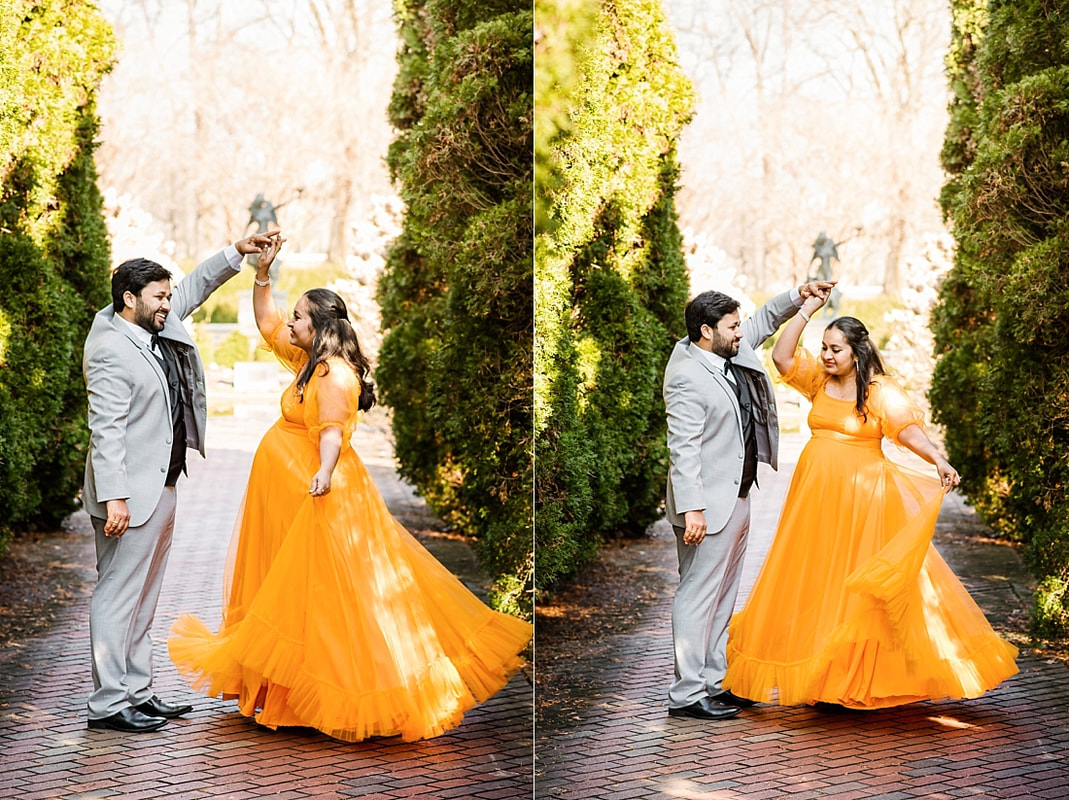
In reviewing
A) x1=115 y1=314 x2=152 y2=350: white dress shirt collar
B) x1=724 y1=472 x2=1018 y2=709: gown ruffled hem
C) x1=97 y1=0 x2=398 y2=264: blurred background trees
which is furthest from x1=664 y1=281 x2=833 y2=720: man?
x1=115 y1=314 x2=152 y2=350: white dress shirt collar

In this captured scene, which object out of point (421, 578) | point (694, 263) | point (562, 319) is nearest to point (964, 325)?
point (694, 263)

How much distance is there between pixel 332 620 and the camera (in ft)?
15.4

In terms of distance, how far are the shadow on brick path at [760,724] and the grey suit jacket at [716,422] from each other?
14 centimetres

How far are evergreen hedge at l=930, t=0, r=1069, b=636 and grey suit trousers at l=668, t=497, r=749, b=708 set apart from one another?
1040 millimetres

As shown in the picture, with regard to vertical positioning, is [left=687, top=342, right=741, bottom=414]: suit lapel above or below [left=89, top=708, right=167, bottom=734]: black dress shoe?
above

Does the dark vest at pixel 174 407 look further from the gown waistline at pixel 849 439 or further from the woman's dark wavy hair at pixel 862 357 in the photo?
the woman's dark wavy hair at pixel 862 357

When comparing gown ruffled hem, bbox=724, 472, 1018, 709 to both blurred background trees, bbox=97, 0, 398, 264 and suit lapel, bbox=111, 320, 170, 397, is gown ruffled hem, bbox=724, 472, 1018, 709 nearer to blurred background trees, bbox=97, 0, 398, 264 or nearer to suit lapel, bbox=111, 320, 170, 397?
blurred background trees, bbox=97, 0, 398, 264

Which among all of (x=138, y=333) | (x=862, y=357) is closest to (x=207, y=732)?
(x=138, y=333)

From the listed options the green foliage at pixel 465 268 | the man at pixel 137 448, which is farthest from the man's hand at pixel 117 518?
the green foliage at pixel 465 268

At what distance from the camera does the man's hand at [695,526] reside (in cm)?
502

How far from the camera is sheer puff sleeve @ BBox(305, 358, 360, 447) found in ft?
15.5

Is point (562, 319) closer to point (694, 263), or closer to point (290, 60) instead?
point (694, 263)

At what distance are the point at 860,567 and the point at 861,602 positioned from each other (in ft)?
0.47

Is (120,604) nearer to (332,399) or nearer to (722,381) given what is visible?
(332,399)
